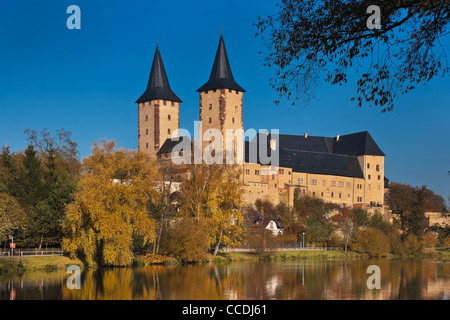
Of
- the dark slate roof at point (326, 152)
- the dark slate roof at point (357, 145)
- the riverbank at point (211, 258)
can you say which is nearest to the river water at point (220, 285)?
the riverbank at point (211, 258)

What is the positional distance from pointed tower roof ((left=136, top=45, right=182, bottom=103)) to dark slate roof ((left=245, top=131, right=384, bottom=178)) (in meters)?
14.3

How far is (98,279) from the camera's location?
3016cm

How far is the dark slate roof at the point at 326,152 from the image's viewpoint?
82.9 metres

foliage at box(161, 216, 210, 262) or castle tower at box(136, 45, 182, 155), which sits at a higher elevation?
castle tower at box(136, 45, 182, 155)

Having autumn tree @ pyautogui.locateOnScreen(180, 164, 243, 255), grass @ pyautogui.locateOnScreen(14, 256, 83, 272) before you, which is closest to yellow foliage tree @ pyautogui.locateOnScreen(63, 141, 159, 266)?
grass @ pyautogui.locateOnScreen(14, 256, 83, 272)

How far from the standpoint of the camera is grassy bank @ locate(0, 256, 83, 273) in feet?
108

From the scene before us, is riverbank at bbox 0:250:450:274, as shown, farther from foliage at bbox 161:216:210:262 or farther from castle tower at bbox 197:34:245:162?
castle tower at bbox 197:34:245:162

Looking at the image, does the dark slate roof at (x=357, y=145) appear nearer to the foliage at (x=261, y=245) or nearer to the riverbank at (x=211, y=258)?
the riverbank at (x=211, y=258)

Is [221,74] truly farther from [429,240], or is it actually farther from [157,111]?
[429,240]

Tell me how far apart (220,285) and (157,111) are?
56.1 m

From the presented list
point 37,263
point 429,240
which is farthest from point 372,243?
point 37,263

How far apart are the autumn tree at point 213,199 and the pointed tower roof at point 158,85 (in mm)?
40890
